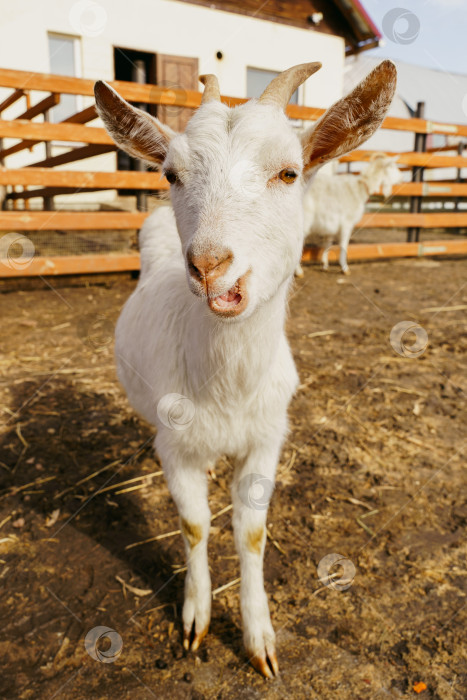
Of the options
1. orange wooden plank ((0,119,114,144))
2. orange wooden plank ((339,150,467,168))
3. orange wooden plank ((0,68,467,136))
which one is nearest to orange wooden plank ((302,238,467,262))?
orange wooden plank ((339,150,467,168))

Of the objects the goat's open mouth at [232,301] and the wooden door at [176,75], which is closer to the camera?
the goat's open mouth at [232,301]

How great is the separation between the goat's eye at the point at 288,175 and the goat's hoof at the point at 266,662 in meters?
1.71

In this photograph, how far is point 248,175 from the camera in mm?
1584

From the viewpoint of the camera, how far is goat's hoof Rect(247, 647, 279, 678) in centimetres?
192

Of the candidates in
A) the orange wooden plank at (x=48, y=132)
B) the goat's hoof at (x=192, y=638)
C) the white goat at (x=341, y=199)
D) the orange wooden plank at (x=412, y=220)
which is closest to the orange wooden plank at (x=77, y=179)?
the orange wooden plank at (x=48, y=132)

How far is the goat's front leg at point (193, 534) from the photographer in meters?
2.11

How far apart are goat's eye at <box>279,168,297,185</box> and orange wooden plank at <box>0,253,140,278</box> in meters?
5.30

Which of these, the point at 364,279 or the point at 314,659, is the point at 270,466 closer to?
the point at 314,659

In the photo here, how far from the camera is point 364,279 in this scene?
25.3 feet

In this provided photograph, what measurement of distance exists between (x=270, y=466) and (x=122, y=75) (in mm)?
15736

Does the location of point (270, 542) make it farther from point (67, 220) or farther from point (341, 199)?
point (341, 199)

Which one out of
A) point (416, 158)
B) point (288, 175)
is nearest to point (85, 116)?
point (416, 158)

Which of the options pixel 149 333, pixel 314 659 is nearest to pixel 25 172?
pixel 149 333

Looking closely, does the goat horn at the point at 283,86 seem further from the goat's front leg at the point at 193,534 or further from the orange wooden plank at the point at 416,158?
the orange wooden plank at the point at 416,158
